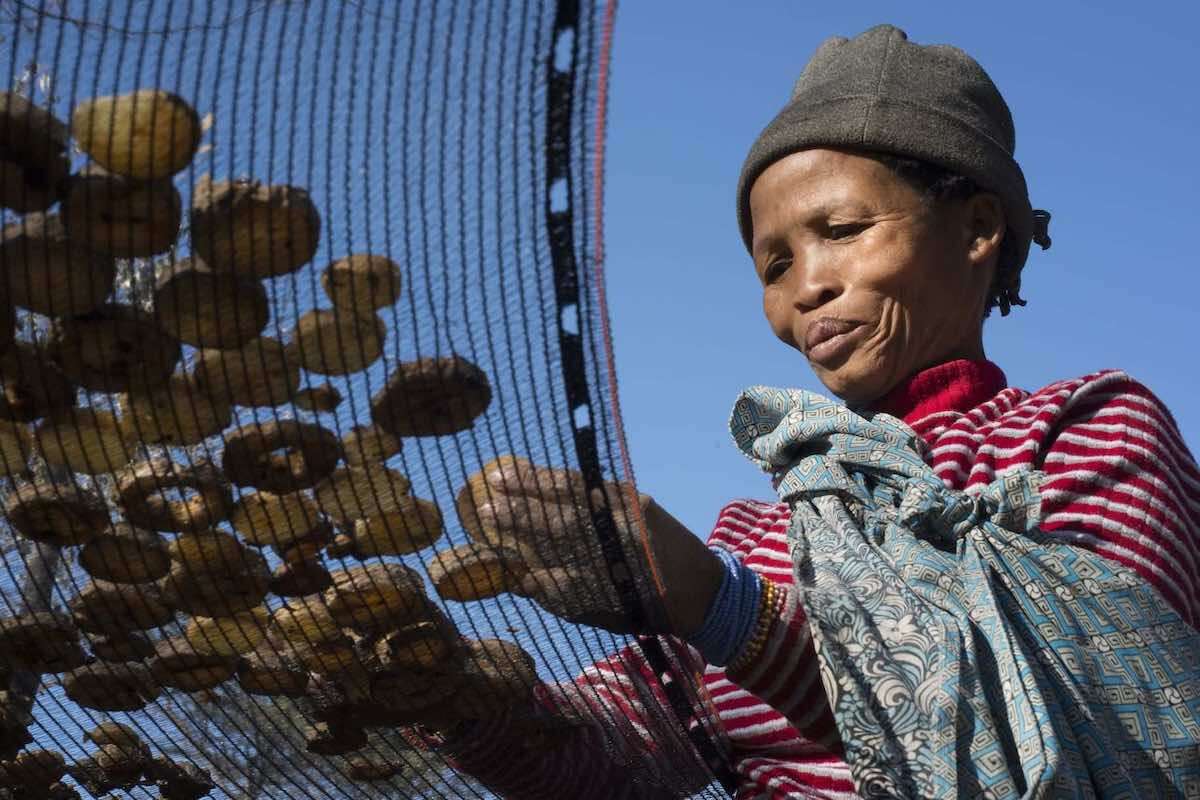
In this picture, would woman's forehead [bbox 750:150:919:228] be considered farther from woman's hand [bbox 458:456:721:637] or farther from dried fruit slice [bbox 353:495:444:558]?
dried fruit slice [bbox 353:495:444:558]

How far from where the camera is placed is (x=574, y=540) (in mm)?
1725

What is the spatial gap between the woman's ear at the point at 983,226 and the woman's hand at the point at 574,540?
39.2 inches

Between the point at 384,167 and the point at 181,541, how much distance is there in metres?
0.46

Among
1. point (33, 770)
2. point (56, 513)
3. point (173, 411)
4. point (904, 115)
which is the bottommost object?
point (33, 770)

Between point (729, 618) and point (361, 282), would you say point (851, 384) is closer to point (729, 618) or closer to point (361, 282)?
point (729, 618)

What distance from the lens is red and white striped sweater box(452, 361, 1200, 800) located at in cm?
195

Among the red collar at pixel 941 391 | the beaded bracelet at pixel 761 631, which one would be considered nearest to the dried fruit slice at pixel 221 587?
the beaded bracelet at pixel 761 631

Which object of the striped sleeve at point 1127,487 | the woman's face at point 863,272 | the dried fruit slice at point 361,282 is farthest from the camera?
the woman's face at point 863,272

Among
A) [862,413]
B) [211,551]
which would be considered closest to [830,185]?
[862,413]

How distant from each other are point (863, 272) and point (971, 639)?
840 mm

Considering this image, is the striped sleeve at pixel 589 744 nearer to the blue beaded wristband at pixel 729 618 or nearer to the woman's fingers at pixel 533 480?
the blue beaded wristband at pixel 729 618

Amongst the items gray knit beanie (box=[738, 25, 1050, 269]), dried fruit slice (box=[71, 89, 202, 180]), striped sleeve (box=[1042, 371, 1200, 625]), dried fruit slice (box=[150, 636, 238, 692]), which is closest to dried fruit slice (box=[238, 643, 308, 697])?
dried fruit slice (box=[150, 636, 238, 692])

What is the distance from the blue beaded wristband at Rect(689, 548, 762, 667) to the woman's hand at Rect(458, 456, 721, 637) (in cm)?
6

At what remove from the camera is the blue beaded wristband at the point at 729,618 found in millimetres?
1899
